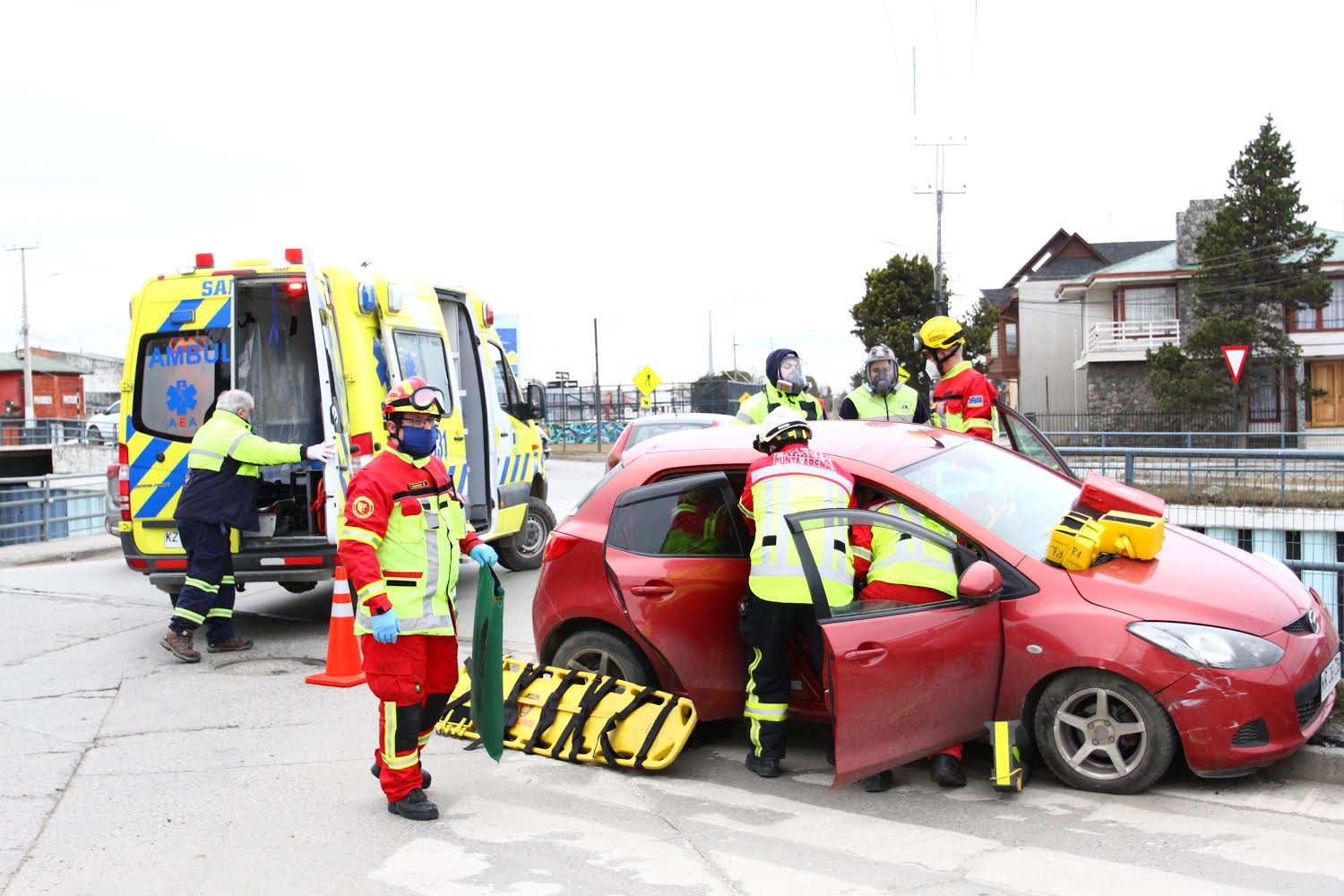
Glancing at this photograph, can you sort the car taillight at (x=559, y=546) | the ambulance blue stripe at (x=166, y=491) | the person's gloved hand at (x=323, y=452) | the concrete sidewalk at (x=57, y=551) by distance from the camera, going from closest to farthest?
the car taillight at (x=559, y=546) < the person's gloved hand at (x=323, y=452) < the ambulance blue stripe at (x=166, y=491) < the concrete sidewalk at (x=57, y=551)

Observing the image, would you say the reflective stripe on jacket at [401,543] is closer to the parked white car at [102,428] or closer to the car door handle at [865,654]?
the car door handle at [865,654]

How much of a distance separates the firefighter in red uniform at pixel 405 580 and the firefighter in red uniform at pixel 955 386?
12.2 ft

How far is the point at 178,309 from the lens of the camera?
9.34 meters

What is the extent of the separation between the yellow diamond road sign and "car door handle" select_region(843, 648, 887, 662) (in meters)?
31.8

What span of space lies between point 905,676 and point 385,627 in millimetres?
2177

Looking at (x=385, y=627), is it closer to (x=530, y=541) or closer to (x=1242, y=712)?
(x=1242, y=712)

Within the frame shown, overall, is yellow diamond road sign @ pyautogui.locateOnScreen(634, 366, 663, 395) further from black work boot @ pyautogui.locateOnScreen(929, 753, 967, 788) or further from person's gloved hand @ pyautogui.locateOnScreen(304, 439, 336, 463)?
black work boot @ pyautogui.locateOnScreen(929, 753, 967, 788)

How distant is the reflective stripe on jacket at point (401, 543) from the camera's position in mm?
5020

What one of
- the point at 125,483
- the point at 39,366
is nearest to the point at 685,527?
the point at 125,483

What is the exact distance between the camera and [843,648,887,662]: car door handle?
4938mm

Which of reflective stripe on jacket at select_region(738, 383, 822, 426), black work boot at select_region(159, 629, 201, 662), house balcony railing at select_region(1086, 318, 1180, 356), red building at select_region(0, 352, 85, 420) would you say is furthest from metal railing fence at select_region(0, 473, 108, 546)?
red building at select_region(0, 352, 85, 420)

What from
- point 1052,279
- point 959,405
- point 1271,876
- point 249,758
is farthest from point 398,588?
point 1052,279

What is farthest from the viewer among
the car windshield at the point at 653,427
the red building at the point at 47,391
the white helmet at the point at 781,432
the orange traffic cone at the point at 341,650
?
the red building at the point at 47,391

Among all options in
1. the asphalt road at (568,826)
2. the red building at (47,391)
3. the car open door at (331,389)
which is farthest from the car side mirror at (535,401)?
the red building at (47,391)
